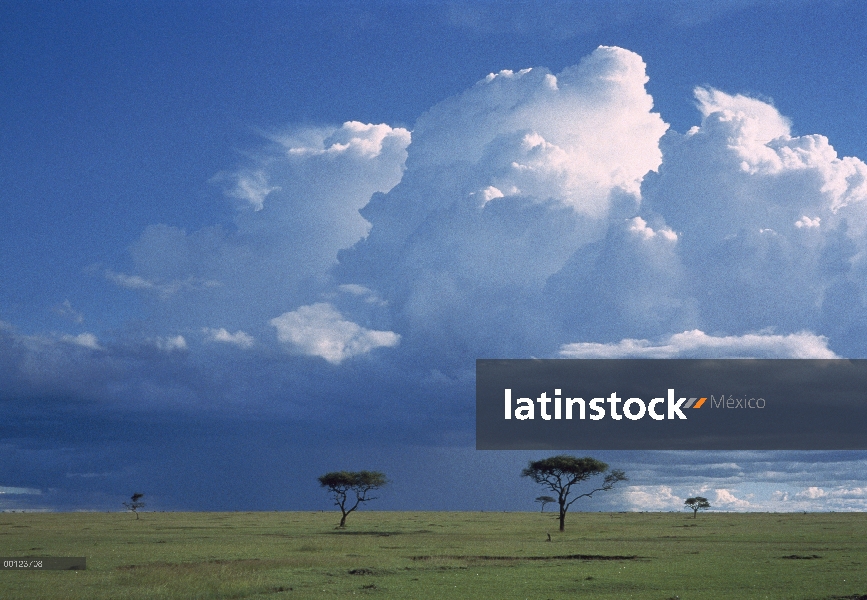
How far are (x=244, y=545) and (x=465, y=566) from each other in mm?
25324

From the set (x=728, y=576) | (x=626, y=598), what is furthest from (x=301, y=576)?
(x=728, y=576)

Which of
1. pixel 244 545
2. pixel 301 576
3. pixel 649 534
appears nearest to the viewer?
pixel 301 576

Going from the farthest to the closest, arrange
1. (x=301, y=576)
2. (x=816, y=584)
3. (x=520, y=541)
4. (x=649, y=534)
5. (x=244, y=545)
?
(x=649, y=534) → (x=520, y=541) → (x=244, y=545) → (x=301, y=576) → (x=816, y=584)

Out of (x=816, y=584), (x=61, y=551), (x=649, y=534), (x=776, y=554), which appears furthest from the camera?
(x=649, y=534)

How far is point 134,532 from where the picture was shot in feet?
290

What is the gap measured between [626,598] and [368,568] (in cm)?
1658

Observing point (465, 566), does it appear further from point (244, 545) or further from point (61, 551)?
point (61, 551)

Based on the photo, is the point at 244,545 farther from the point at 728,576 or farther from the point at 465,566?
the point at 728,576

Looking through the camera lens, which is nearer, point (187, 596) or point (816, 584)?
point (187, 596)

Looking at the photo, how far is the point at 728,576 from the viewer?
44.0m

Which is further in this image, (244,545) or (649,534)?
(649,534)

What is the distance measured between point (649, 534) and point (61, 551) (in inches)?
2287

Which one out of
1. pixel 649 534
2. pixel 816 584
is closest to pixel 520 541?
pixel 649 534

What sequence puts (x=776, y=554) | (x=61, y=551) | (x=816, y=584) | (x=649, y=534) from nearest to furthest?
(x=816, y=584), (x=776, y=554), (x=61, y=551), (x=649, y=534)
